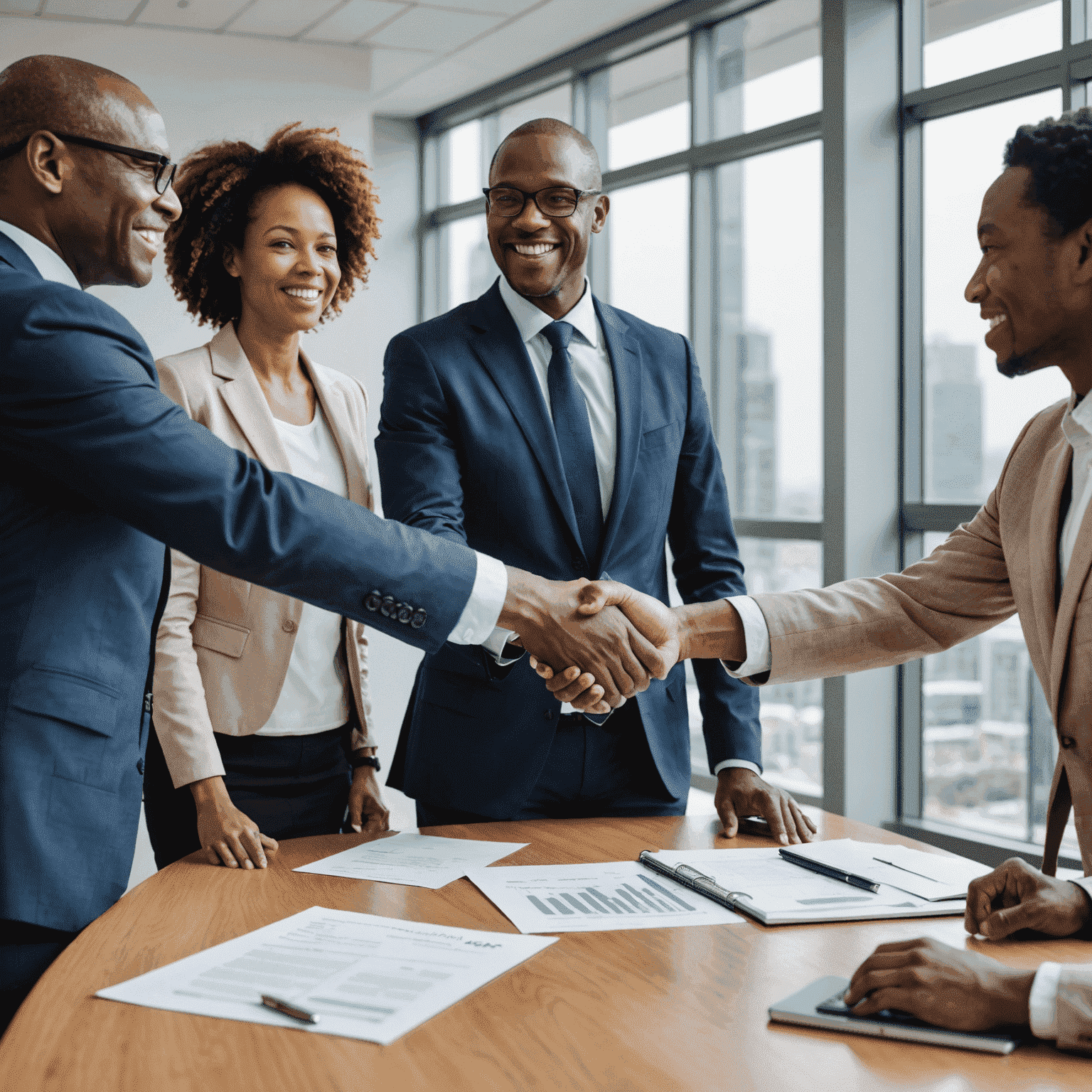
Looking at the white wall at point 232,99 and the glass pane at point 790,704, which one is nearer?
the glass pane at point 790,704

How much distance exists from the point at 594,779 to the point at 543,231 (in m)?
1.01

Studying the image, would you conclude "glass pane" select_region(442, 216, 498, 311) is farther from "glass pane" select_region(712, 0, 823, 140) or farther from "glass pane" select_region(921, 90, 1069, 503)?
"glass pane" select_region(921, 90, 1069, 503)

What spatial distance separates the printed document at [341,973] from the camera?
3.63 feet

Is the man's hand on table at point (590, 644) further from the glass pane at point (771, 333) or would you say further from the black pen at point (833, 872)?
the glass pane at point (771, 333)

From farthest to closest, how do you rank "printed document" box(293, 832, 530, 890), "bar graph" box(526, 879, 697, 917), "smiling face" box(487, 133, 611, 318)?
"smiling face" box(487, 133, 611, 318) → "printed document" box(293, 832, 530, 890) → "bar graph" box(526, 879, 697, 917)

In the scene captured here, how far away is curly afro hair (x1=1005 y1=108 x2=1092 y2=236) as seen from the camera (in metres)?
1.73

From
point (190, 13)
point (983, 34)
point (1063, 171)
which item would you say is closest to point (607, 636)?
point (1063, 171)

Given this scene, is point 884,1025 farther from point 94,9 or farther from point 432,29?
point 432,29

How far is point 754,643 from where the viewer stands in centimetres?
198

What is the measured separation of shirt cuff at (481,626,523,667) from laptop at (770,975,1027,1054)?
2.91ft

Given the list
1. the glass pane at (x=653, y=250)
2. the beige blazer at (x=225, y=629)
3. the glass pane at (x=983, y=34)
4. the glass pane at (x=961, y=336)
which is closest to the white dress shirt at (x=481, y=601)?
the beige blazer at (x=225, y=629)

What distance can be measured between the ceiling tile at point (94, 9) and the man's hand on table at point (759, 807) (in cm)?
426

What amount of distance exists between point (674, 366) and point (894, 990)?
1399mm

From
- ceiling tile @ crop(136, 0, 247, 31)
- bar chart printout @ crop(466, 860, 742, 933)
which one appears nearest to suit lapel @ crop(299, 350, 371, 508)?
bar chart printout @ crop(466, 860, 742, 933)
